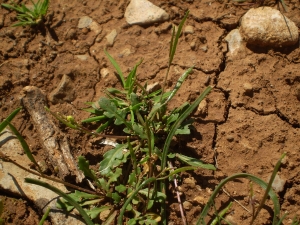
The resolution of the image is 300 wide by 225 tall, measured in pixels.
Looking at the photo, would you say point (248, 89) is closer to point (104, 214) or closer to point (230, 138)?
point (230, 138)

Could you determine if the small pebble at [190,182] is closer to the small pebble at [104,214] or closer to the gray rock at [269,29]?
the small pebble at [104,214]

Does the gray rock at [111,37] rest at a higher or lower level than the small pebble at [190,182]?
higher

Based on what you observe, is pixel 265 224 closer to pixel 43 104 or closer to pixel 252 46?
pixel 252 46

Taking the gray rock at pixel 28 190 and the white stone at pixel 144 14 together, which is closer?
the gray rock at pixel 28 190

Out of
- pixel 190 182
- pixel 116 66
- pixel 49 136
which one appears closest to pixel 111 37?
pixel 116 66

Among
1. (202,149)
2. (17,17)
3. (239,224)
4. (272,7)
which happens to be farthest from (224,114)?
(17,17)

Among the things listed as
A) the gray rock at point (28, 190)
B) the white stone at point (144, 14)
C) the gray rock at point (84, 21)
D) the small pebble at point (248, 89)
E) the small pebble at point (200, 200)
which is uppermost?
the white stone at point (144, 14)

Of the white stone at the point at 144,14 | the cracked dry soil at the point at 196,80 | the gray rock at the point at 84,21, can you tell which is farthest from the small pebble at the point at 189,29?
the gray rock at the point at 84,21
